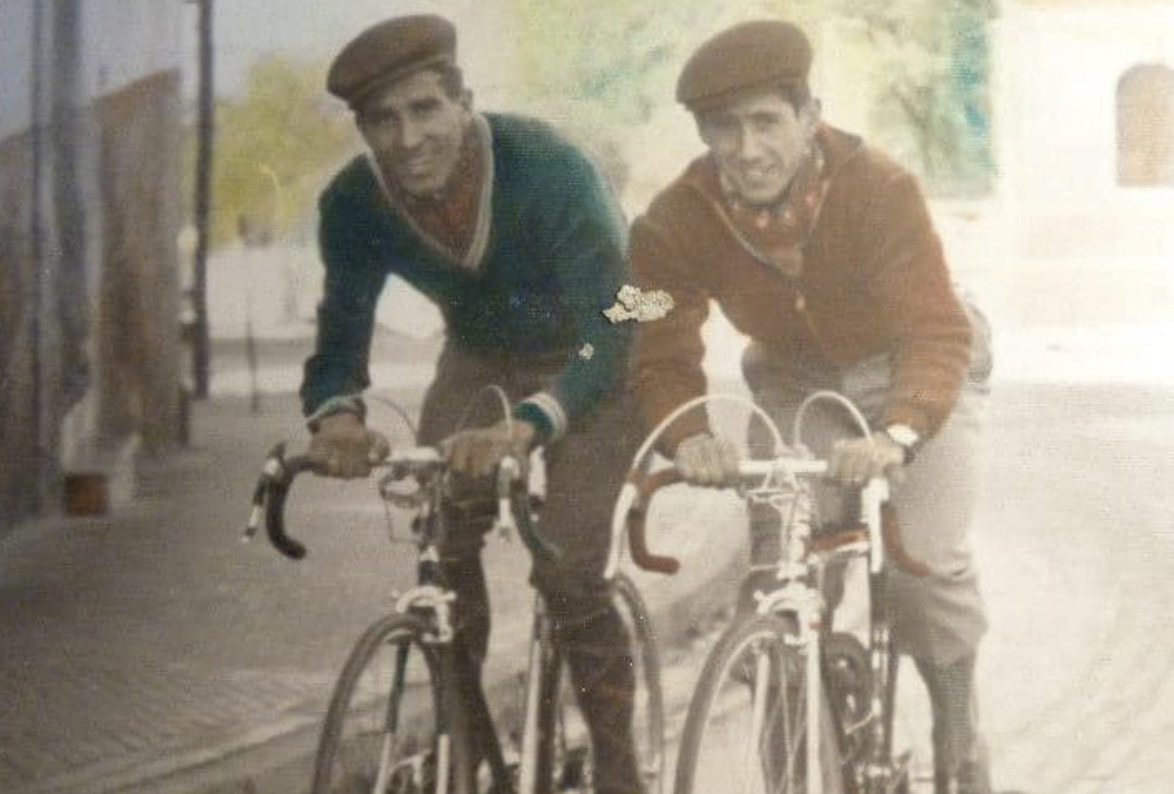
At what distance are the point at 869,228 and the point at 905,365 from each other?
0.27 metres

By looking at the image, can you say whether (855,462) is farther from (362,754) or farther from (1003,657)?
(362,754)

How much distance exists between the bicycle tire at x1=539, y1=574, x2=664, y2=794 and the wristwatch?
61 centimetres

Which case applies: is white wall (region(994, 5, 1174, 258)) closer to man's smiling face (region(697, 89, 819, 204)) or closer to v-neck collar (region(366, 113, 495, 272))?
man's smiling face (region(697, 89, 819, 204))

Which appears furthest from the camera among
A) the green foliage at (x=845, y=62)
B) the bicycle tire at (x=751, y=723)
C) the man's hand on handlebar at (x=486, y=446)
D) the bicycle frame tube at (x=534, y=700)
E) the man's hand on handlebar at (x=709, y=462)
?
the green foliage at (x=845, y=62)

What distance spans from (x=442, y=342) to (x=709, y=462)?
0.64 m

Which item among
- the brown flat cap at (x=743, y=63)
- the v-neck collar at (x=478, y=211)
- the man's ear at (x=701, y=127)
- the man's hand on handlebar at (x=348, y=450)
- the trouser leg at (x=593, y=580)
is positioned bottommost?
the trouser leg at (x=593, y=580)

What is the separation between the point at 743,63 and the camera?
3.36 meters

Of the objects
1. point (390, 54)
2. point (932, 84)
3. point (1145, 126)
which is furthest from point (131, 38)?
point (1145, 126)

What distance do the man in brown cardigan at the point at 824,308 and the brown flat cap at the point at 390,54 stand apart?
1.60 feet

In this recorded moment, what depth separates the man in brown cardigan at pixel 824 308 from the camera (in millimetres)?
3260

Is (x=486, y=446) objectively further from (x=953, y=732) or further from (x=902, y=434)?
(x=953, y=732)

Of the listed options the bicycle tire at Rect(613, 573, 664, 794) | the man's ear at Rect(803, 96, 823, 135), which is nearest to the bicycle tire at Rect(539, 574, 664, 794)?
the bicycle tire at Rect(613, 573, 664, 794)

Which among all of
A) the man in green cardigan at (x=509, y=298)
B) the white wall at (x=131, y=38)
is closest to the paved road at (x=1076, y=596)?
the man in green cardigan at (x=509, y=298)

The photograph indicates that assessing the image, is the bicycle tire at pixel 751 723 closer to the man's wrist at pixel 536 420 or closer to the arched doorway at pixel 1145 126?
the man's wrist at pixel 536 420
